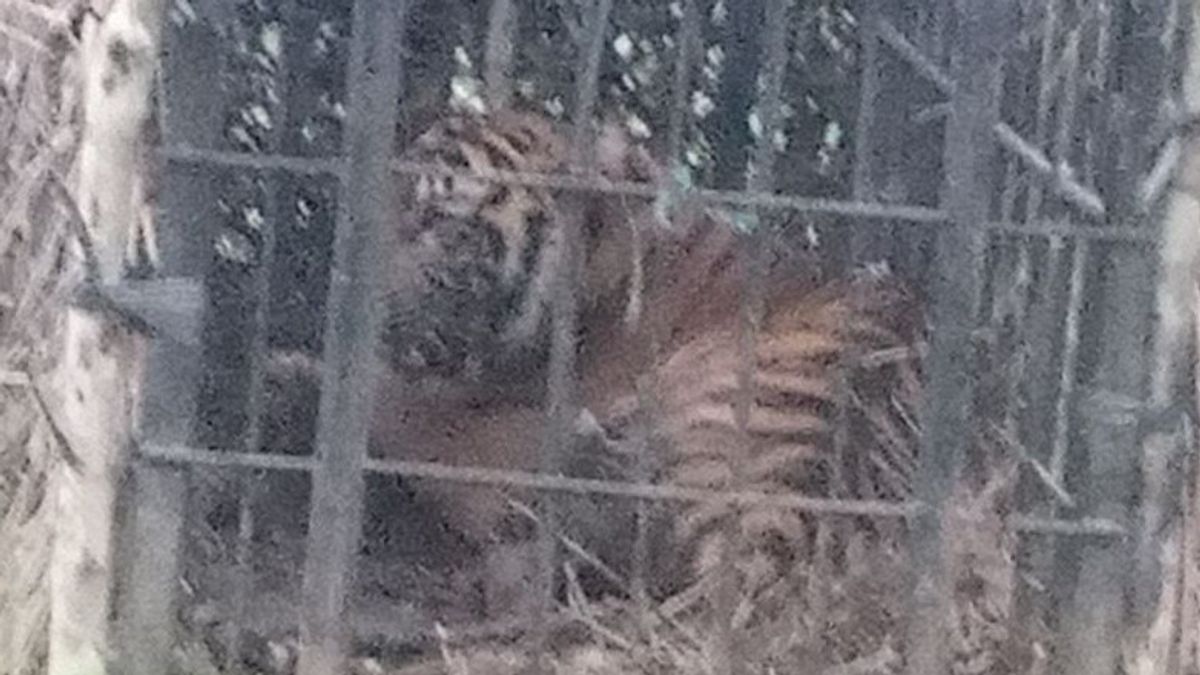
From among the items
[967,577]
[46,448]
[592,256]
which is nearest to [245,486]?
[46,448]

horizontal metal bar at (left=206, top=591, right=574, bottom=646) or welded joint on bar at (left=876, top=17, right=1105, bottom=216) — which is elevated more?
welded joint on bar at (left=876, top=17, right=1105, bottom=216)

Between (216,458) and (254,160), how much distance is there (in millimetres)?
226

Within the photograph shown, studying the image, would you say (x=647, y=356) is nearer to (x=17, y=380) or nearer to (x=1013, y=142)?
(x=1013, y=142)

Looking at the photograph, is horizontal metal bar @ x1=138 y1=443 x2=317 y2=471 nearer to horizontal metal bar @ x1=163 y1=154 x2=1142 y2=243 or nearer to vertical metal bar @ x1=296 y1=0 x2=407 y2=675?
vertical metal bar @ x1=296 y1=0 x2=407 y2=675

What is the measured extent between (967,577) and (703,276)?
0.31m

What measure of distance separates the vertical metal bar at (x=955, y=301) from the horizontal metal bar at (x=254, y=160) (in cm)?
46

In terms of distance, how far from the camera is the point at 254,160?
4.77ft

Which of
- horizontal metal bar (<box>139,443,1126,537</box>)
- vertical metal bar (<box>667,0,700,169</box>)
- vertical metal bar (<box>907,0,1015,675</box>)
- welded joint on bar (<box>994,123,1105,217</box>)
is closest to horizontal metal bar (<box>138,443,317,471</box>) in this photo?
horizontal metal bar (<box>139,443,1126,537</box>)

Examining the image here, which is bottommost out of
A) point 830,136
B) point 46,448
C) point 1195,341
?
point 46,448

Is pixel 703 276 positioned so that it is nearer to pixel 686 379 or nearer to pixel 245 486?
pixel 686 379

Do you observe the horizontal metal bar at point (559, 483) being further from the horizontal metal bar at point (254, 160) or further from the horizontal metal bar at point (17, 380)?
the horizontal metal bar at point (254, 160)

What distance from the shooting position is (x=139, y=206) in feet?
4.79

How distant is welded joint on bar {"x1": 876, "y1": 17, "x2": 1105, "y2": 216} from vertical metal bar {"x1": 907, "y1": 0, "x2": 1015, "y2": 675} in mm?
11

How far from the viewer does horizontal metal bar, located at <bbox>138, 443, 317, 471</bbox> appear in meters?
1.47
